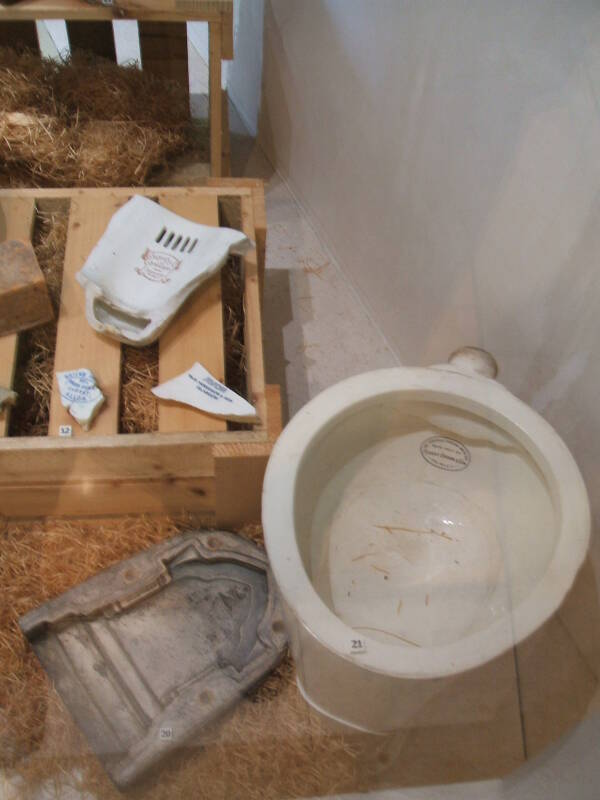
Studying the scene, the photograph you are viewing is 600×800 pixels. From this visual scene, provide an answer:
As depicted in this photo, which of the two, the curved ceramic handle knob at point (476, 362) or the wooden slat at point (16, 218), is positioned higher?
the wooden slat at point (16, 218)

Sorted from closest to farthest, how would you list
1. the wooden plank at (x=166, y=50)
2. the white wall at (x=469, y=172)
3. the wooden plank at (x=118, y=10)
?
the white wall at (x=469, y=172) < the wooden plank at (x=118, y=10) < the wooden plank at (x=166, y=50)

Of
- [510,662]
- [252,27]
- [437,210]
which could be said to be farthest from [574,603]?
[252,27]

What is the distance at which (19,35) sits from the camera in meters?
1.78

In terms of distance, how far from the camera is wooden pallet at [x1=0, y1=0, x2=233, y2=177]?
4.71 ft

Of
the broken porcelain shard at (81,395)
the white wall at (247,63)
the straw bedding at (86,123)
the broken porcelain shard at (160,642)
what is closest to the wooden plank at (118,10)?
the straw bedding at (86,123)

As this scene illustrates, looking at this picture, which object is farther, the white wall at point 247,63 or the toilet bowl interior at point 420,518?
the white wall at point 247,63

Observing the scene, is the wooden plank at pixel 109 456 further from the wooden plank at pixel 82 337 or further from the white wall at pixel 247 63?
the white wall at pixel 247 63

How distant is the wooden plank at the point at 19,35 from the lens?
176cm

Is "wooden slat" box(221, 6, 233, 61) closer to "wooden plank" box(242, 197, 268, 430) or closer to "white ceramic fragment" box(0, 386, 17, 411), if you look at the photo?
"wooden plank" box(242, 197, 268, 430)

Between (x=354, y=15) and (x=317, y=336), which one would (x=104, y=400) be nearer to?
(x=317, y=336)

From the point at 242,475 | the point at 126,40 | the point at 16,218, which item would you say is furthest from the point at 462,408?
the point at 126,40

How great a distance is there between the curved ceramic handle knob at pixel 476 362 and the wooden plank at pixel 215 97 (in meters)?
0.92

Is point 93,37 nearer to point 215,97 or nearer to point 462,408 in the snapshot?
point 215,97

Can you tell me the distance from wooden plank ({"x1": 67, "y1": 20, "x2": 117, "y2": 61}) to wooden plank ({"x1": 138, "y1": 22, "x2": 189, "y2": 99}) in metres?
0.11
